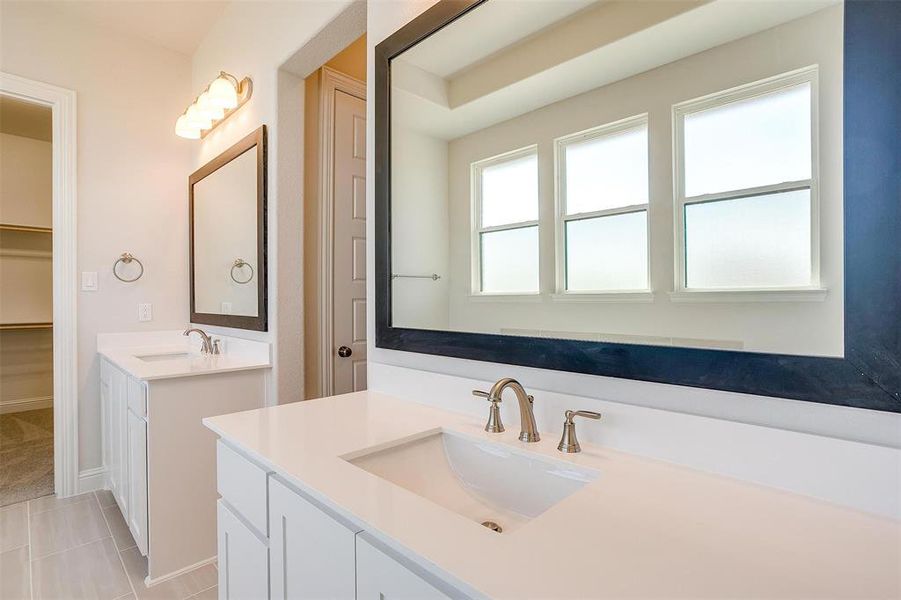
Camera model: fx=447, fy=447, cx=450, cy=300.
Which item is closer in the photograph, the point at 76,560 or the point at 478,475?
the point at 478,475

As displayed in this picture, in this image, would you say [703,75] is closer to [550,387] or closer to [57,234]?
[550,387]

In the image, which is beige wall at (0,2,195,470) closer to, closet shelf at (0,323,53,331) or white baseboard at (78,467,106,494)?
white baseboard at (78,467,106,494)

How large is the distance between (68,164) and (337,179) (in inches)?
61.1

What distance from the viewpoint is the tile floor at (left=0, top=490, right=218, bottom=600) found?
1.69 m

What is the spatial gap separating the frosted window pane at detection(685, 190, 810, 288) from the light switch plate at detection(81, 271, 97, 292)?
3086mm

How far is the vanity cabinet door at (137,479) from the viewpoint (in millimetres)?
1788

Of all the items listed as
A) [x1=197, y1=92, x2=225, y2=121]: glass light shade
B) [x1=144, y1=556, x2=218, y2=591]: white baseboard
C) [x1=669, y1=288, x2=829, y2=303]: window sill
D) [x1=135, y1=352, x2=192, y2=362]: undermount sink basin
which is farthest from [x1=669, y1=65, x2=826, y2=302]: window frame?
[x1=135, y1=352, x2=192, y2=362]: undermount sink basin

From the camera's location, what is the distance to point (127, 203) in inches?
108

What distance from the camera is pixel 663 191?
2.89 ft

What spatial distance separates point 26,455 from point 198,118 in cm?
258

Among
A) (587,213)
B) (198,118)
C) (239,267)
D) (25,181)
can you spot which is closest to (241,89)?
(198,118)

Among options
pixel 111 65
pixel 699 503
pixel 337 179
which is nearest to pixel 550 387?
pixel 699 503

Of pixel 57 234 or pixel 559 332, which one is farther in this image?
pixel 57 234

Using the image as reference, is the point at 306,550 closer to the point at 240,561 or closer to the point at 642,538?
the point at 240,561
